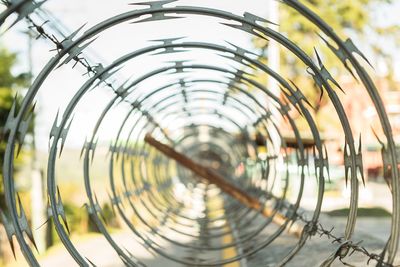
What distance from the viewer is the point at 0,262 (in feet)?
65.0

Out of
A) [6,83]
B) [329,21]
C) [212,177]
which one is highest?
[329,21]

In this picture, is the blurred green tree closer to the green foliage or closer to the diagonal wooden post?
the green foliage

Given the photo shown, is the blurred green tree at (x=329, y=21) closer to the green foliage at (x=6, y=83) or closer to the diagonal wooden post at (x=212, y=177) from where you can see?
the green foliage at (x=6, y=83)

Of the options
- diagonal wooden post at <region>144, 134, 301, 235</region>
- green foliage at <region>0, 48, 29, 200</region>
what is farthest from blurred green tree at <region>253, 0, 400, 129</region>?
diagonal wooden post at <region>144, 134, 301, 235</region>

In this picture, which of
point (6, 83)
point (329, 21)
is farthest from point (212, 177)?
point (329, 21)

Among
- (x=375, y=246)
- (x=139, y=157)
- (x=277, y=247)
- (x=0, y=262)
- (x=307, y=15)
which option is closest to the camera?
(x=307, y=15)

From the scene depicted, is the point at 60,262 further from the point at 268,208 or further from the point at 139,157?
the point at 268,208

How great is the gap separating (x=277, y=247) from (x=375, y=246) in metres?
1.79

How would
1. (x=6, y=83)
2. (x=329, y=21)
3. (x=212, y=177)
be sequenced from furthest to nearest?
(x=329, y=21)
(x=6, y=83)
(x=212, y=177)

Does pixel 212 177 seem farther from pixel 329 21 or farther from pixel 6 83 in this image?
pixel 329 21

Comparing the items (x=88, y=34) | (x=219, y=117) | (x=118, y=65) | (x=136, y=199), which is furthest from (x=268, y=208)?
(x=88, y=34)

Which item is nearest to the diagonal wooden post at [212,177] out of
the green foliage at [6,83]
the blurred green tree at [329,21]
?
the green foliage at [6,83]

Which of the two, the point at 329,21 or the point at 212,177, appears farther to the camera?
the point at 329,21

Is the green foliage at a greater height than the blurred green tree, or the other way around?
the blurred green tree
